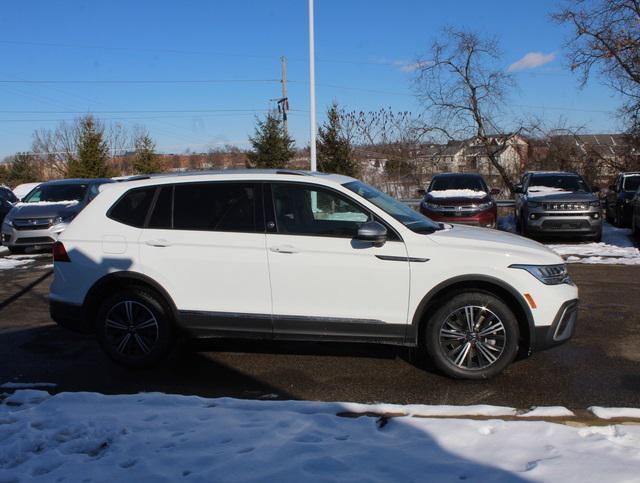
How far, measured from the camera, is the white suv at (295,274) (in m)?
5.09

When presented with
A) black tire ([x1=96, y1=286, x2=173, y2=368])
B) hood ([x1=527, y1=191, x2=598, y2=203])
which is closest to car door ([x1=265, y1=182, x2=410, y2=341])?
black tire ([x1=96, y1=286, x2=173, y2=368])

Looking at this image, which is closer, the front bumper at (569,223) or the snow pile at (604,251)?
the snow pile at (604,251)

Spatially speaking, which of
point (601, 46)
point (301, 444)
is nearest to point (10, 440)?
point (301, 444)

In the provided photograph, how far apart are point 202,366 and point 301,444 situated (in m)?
2.31

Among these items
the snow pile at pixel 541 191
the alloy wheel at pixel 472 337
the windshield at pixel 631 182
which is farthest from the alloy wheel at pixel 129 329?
the windshield at pixel 631 182

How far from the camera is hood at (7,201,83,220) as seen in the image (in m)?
14.2

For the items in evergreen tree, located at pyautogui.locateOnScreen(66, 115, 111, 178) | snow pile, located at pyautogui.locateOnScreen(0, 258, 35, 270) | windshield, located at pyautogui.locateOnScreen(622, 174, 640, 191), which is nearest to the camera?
snow pile, located at pyautogui.locateOnScreen(0, 258, 35, 270)

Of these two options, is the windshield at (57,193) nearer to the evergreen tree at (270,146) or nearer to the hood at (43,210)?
the hood at (43,210)

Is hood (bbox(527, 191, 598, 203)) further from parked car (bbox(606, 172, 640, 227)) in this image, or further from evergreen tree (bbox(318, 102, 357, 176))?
evergreen tree (bbox(318, 102, 357, 176))

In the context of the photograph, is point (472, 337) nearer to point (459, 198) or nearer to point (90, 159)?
point (459, 198)

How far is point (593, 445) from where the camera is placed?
368cm

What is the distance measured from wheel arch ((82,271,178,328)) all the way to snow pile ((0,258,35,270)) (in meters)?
7.82

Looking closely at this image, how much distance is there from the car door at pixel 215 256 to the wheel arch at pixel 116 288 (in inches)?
2.7

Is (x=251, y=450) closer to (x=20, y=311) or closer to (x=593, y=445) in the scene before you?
(x=593, y=445)
